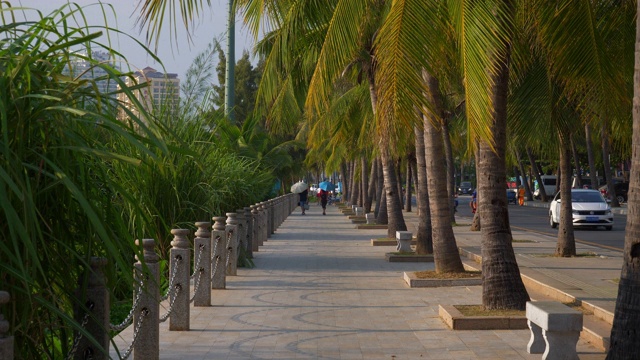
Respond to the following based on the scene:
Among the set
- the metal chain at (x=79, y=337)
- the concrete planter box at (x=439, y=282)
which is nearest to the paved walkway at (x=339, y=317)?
the concrete planter box at (x=439, y=282)

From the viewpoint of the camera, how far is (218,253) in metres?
14.6

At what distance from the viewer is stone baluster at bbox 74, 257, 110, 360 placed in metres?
5.27

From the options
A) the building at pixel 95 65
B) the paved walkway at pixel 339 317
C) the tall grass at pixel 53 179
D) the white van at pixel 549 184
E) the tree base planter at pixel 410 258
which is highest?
the white van at pixel 549 184

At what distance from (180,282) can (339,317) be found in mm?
2449

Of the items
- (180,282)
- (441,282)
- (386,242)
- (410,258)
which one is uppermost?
(180,282)

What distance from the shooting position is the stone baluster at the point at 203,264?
1259 cm

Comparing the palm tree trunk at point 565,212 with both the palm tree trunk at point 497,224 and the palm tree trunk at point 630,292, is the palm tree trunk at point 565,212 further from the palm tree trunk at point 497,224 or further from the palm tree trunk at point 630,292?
the palm tree trunk at point 630,292

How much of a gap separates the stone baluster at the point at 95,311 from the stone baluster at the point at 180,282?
4.87 m

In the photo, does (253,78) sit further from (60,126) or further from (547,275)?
(60,126)

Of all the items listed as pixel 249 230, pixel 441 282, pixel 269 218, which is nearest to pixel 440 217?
pixel 441 282

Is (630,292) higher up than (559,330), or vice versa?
(630,292)

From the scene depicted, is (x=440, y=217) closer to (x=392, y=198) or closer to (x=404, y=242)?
(x=404, y=242)

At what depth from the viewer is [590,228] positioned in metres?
36.2

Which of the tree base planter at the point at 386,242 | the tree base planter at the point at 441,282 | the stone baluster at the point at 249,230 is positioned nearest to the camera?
the tree base planter at the point at 441,282
